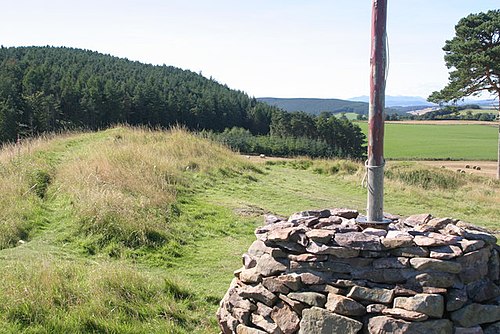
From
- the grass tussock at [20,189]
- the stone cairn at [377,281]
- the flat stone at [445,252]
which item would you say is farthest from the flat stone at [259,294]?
the grass tussock at [20,189]

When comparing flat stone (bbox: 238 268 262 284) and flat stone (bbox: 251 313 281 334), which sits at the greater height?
flat stone (bbox: 238 268 262 284)

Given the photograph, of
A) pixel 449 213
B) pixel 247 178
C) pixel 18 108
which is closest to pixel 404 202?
pixel 449 213

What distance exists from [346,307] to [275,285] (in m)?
0.69

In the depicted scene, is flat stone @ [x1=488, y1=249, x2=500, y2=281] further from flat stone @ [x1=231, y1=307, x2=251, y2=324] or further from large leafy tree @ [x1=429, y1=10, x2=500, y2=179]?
large leafy tree @ [x1=429, y1=10, x2=500, y2=179]

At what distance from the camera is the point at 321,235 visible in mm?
4211

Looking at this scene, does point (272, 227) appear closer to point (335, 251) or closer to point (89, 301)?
point (335, 251)

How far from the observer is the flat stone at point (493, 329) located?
156 inches

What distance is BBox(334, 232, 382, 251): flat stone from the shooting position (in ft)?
13.4

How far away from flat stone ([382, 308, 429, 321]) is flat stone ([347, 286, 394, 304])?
0.08m

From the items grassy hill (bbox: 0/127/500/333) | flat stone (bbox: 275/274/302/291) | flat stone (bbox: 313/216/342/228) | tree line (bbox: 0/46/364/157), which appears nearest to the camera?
flat stone (bbox: 275/274/302/291)

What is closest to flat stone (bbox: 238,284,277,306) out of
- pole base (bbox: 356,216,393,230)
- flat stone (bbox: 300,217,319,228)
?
flat stone (bbox: 300,217,319,228)

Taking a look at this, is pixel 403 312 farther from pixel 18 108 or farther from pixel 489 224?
pixel 18 108

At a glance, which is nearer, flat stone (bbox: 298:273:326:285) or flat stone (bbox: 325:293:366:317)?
flat stone (bbox: 325:293:366:317)

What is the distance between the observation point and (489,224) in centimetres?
1183
